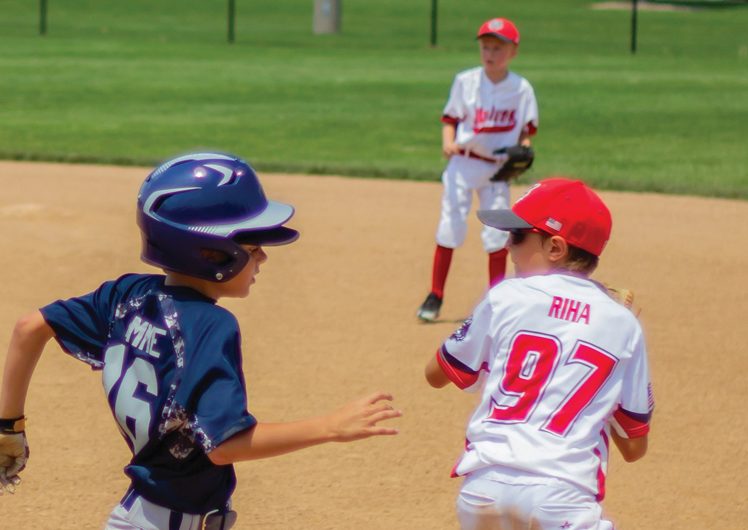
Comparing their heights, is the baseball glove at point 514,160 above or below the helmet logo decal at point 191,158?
below

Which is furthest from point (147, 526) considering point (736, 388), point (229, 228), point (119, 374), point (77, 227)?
point (77, 227)

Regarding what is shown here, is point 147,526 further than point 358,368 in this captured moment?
No

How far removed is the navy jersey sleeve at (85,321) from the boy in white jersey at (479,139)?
533cm

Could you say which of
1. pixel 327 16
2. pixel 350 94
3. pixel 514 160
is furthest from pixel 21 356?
pixel 327 16

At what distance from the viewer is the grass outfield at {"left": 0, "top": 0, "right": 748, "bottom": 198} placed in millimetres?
15750

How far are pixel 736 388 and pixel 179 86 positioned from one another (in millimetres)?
16980

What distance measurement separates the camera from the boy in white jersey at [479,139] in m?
8.60

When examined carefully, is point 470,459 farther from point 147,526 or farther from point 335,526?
point 335,526

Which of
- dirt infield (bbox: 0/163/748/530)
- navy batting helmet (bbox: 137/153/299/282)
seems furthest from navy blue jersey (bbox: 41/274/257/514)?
dirt infield (bbox: 0/163/748/530)

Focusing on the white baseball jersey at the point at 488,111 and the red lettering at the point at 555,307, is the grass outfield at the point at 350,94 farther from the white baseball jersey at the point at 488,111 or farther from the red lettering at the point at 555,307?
the red lettering at the point at 555,307

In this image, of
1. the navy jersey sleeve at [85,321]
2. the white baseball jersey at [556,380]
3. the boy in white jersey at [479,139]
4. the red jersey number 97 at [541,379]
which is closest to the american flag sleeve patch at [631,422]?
the white baseball jersey at [556,380]

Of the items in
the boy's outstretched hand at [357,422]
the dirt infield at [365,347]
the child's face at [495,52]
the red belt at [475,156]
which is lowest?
the dirt infield at [365,347]

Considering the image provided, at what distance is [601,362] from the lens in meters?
3.35

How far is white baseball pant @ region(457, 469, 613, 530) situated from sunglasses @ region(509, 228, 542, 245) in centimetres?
65
